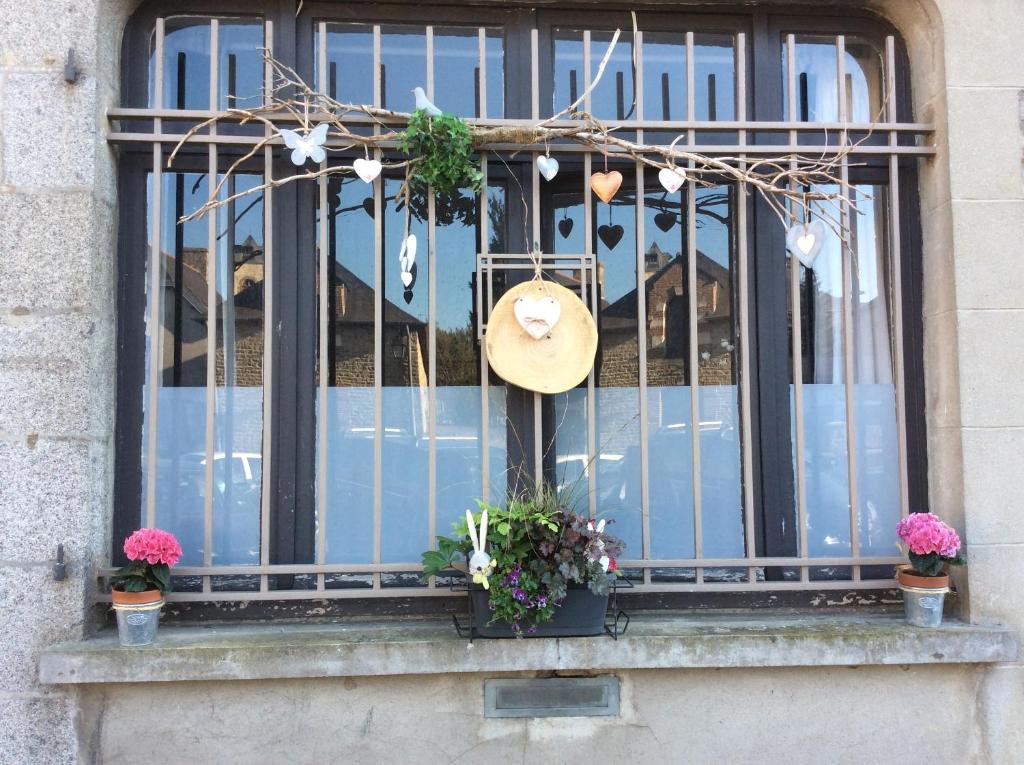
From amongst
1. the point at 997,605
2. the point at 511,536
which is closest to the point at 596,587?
the point at 511,536

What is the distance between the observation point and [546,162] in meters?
3.47

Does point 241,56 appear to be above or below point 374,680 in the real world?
above

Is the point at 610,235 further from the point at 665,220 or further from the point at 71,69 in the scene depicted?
the point at 71,69

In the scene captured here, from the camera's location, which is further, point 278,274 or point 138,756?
point 278,274

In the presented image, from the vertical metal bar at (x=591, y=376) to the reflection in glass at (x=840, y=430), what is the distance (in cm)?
92

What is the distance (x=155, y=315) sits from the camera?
3.38 m

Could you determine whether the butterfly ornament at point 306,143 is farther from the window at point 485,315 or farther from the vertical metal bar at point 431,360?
the vertical metal bar at point 431,360

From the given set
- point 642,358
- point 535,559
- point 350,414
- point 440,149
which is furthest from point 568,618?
point 440,149

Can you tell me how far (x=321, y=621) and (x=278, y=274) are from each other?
1.52 metres

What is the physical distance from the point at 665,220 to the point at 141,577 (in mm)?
2697

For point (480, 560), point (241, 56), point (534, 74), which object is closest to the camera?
point (480, 560)

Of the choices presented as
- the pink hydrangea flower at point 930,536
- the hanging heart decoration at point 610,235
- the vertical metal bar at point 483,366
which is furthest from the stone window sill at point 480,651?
the hanging heart decoration at point 610,235

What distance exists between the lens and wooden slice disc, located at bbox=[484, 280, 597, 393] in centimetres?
345

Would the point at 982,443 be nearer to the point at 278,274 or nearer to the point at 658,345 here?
the point at 658,345
